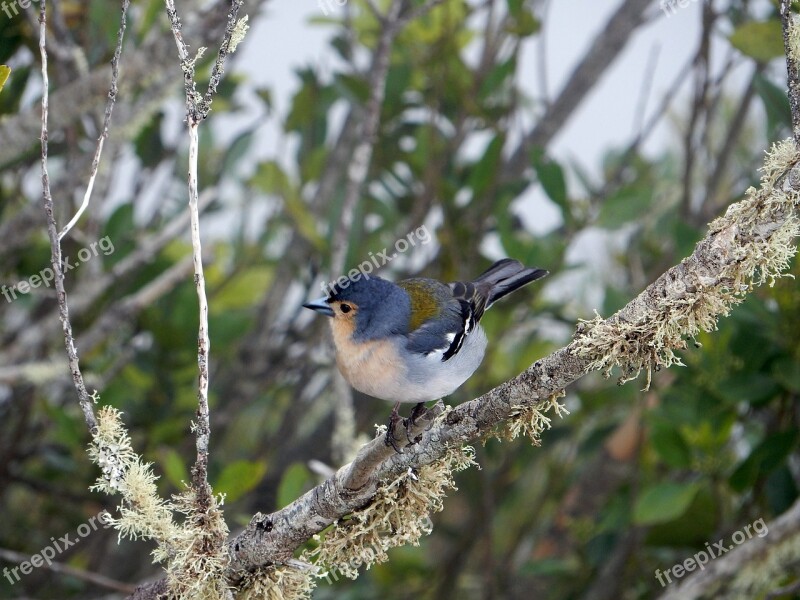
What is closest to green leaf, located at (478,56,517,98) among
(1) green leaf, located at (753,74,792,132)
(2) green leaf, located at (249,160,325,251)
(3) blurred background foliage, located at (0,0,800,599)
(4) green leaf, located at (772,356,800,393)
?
(3) blurred background foliage, located at (0,0,800,599)

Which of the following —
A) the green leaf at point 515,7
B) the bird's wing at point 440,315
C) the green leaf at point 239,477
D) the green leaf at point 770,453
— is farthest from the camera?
the green leaf at point 515,7

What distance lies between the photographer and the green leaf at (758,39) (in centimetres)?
252

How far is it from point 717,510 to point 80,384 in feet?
7.57

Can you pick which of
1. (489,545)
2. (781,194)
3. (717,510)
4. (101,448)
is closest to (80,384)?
(101,448)

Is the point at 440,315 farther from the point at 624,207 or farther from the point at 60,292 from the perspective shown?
the point at 60,292

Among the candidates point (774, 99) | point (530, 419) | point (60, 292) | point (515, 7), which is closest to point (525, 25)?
point (515, 7)

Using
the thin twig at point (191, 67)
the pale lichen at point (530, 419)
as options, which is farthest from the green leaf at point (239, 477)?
the thin twig at point (191, 67)

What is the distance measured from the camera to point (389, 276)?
414cm

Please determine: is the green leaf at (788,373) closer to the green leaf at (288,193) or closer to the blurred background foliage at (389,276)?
the blurred background foliage at (389,276)

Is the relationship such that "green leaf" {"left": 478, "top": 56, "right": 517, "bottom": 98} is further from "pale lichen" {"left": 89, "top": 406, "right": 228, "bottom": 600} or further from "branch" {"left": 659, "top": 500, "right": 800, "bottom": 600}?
"pale lichen" {"left": 89, "top": 406, "right": 228, "bottom": 600}

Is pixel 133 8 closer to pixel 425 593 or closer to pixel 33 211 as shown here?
pixel 33 211

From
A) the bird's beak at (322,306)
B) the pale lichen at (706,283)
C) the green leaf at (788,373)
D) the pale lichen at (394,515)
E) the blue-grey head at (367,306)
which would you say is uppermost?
the bird's beak at (322,306)

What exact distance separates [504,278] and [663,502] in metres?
0.83

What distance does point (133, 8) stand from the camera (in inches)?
144
